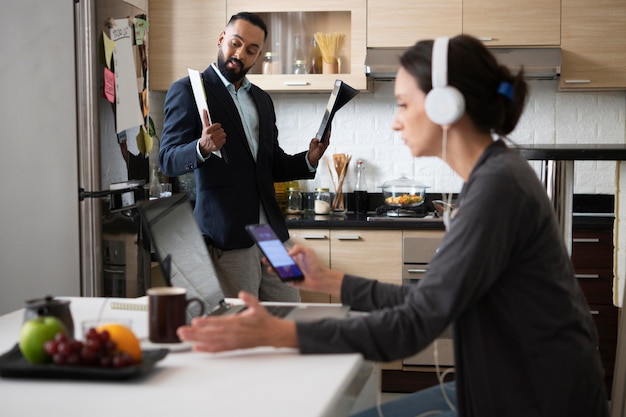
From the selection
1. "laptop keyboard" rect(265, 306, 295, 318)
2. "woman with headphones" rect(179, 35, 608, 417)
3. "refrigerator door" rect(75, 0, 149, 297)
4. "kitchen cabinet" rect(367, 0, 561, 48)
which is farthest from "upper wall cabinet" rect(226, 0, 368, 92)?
"woman with headphones" rect(179, 35, 608, 417)

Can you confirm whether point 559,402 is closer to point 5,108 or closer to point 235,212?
point 235,212

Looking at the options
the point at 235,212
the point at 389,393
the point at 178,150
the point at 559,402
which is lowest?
the point at 389,393

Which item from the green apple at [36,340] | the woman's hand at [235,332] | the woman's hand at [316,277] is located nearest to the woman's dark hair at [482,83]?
the woman's hand at [316,277]

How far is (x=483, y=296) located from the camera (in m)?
1.74

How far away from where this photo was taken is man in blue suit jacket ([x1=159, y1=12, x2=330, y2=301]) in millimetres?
3279

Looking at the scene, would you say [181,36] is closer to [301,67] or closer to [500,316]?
[301,67]

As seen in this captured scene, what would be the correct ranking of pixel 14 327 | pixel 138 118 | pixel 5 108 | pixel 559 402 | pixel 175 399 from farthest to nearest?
pixel 138 118, pixel 5 108, pixel 14 327, pixel 559 402, pixel 175 399

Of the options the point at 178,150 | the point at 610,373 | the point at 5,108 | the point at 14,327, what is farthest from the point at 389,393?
the point at 14,327

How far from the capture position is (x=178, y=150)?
10.4ft

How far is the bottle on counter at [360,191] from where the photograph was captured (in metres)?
4.96

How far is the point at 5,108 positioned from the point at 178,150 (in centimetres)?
80

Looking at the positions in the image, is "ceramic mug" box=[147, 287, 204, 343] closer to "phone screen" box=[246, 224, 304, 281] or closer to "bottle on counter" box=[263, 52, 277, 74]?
"phone screen" box=[246, 224, 304, 281]

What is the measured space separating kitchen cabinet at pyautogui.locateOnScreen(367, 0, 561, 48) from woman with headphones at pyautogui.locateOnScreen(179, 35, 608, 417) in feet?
9.13

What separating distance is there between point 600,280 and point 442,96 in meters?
2.86
